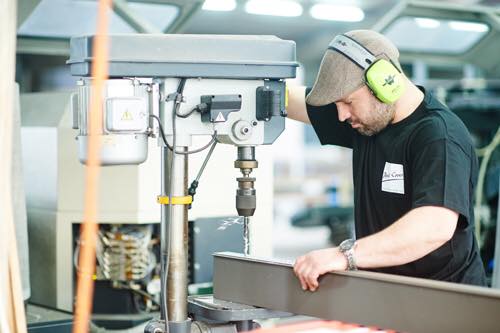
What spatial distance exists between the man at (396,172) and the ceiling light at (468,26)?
77.8 inches

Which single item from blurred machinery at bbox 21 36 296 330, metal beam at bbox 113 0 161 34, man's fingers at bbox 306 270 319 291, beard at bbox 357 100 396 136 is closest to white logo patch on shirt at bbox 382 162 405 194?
beard at bbox 357 100 396 136

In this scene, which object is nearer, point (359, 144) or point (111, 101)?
point (111, 101)

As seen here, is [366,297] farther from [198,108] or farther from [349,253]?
[198,108]

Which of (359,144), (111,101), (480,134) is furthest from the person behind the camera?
(480,134)

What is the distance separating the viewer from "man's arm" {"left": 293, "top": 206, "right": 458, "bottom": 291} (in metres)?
1.88

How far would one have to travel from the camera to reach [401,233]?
1896mm

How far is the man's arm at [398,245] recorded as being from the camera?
74.2 inches

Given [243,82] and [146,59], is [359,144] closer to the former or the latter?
[243,82]

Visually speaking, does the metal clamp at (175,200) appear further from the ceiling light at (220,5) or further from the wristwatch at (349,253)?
the ceiling light at (220,5)

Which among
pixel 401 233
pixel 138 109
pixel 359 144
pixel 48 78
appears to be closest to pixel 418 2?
pixel 359 144

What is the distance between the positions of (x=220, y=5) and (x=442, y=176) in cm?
160

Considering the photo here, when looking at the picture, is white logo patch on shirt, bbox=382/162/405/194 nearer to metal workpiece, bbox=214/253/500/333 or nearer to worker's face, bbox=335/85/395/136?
worker's face, bbox=335/85/395/136

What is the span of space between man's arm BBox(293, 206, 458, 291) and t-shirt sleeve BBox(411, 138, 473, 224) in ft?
0.09

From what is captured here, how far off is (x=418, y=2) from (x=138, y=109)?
7.75ft
